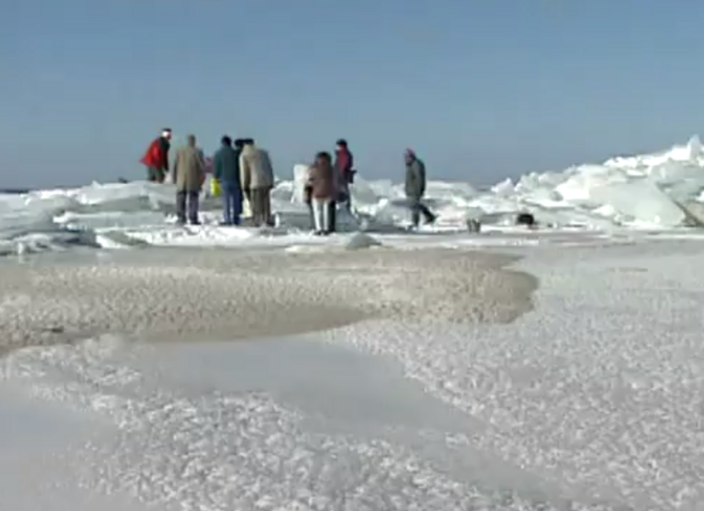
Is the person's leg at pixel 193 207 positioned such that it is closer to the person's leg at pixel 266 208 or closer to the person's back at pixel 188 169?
the person's back at pixel 188 169

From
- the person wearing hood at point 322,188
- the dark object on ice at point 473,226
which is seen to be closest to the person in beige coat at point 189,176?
the person wearing hood at point 322,188

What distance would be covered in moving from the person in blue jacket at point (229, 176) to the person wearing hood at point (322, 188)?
4.46ft

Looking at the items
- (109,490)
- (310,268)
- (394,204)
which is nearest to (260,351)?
(109,490)

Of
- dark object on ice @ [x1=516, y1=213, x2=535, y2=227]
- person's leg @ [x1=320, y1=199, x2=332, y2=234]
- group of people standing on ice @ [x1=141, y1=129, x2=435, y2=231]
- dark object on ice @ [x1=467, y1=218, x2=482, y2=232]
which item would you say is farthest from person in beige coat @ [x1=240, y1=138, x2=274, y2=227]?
dark object on ice @ [x1=516, y1=213, x2=535, y2=227]

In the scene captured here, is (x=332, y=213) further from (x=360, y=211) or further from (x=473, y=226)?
(x=360, y=211)

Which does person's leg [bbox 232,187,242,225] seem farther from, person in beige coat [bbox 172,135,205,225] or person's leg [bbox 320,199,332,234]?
person's leg [bbox 320,199,332,234]

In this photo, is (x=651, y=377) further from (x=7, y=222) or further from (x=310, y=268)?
(x=7, y=222)

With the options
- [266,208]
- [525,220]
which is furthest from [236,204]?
[525,220]

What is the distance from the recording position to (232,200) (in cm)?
1623

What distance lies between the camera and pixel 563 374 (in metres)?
5.02

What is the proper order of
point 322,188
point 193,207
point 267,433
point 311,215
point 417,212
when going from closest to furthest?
point 267,433, point 322,188, point 193,207, point 311,215, point 417,212

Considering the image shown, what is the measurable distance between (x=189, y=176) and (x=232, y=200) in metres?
0.73

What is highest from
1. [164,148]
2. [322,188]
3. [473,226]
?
[164,148]

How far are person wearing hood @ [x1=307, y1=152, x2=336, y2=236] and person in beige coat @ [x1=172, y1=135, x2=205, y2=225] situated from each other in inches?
77.3
